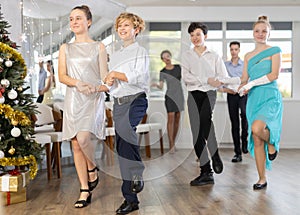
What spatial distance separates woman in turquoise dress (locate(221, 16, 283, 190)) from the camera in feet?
13.1

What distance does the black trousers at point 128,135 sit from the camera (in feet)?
10.6

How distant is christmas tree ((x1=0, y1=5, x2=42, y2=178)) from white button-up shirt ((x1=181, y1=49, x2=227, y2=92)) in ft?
4.22

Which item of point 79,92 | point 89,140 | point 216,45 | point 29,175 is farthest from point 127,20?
point 216,45

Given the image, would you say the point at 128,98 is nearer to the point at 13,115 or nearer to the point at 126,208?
the point at 126,208

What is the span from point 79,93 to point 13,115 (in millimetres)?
636

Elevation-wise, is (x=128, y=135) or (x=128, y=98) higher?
(x=128, y=98)

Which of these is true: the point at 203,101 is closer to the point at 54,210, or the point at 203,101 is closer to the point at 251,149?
the point at 251,149

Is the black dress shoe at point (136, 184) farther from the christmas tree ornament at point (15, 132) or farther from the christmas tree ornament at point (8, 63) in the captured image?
the christmas tree ornament at point (8, 63)

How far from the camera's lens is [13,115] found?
12.5 feet

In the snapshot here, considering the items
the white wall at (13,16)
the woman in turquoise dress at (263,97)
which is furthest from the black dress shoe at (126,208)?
the white wall at (13,16)

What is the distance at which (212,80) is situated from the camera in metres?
4.18

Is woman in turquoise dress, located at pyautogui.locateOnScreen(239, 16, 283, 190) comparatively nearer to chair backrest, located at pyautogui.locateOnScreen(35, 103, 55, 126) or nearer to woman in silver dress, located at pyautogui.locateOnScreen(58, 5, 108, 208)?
woman in silver dress, located at pyautogui.locateOnScreen(58, 5, 108, 208)

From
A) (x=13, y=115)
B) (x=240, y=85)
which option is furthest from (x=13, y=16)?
(x=240, y=85)

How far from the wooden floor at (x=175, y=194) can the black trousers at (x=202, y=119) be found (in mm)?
229
